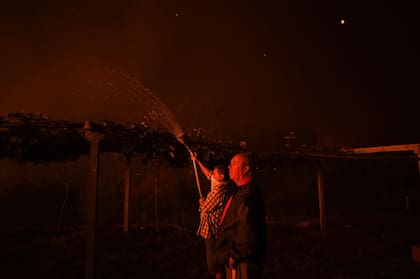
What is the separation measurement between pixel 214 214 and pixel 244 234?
1.33 meters

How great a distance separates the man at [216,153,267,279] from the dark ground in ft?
10.3

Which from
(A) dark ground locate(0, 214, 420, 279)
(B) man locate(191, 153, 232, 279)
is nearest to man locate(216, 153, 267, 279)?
(B) man locate(191, 153, 232, 279)

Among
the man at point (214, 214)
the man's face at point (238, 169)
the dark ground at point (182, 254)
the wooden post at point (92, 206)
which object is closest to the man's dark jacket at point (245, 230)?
the man's face at point (238, 169)

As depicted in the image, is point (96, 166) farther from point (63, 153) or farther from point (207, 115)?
point (207, 115)

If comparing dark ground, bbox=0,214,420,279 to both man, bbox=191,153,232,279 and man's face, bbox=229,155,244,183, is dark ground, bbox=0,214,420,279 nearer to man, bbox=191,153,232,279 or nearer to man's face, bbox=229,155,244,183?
man, bbox=191,153,232,279

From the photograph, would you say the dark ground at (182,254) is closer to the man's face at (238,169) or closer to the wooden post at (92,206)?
the wooden post at (92,206)

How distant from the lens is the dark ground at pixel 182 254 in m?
5.93

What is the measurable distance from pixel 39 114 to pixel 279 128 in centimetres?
2276

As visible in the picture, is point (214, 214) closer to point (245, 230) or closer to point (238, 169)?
point (238, 169)

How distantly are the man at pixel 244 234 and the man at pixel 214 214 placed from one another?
93cm

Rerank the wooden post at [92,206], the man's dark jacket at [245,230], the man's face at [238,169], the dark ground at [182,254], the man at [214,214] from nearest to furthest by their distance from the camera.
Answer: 1. the man's dark jacket at [245,230]
2. the man's face at [238,169]
3. the man at [214,214]
4. the wooden post at [92,206]
5. the dark ground at [182,254]

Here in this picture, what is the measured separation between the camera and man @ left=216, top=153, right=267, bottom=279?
2.74 m

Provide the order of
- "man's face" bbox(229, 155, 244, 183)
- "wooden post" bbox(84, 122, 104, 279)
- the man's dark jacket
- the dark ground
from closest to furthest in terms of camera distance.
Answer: the man's dark jacket, "man's face" bbox(229, 155, 244, 183), "wooden post" bbox(84, 122, 104, 279), the dark ground

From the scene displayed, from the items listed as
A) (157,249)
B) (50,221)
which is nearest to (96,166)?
(157,249)
